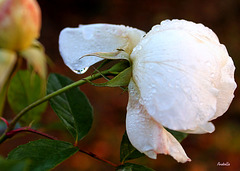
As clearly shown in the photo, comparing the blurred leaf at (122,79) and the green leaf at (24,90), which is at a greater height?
the blurred leaf at (122,79)

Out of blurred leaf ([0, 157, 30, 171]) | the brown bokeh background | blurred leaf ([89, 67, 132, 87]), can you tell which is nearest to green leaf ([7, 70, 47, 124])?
blurred leaf ([89, 67, 132, 87])

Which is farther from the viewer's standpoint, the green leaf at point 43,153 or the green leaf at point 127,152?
the green leaf at point 127,152

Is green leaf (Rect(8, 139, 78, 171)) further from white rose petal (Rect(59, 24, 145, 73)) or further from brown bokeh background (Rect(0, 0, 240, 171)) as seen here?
brown bokeh background (Rect(0, 0, 240, 171))

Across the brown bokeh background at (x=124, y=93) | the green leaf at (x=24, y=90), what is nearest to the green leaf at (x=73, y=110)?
the green leaf at (x=24, y=90)

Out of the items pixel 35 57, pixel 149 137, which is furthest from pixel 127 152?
pixel 35 57

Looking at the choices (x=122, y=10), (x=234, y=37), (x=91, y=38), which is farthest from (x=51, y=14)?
(x=91, y=38)

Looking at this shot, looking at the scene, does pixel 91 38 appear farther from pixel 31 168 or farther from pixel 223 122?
pixel 223 122

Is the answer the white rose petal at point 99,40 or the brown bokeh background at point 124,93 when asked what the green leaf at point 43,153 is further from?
the brown bokeh background at point 124,93
